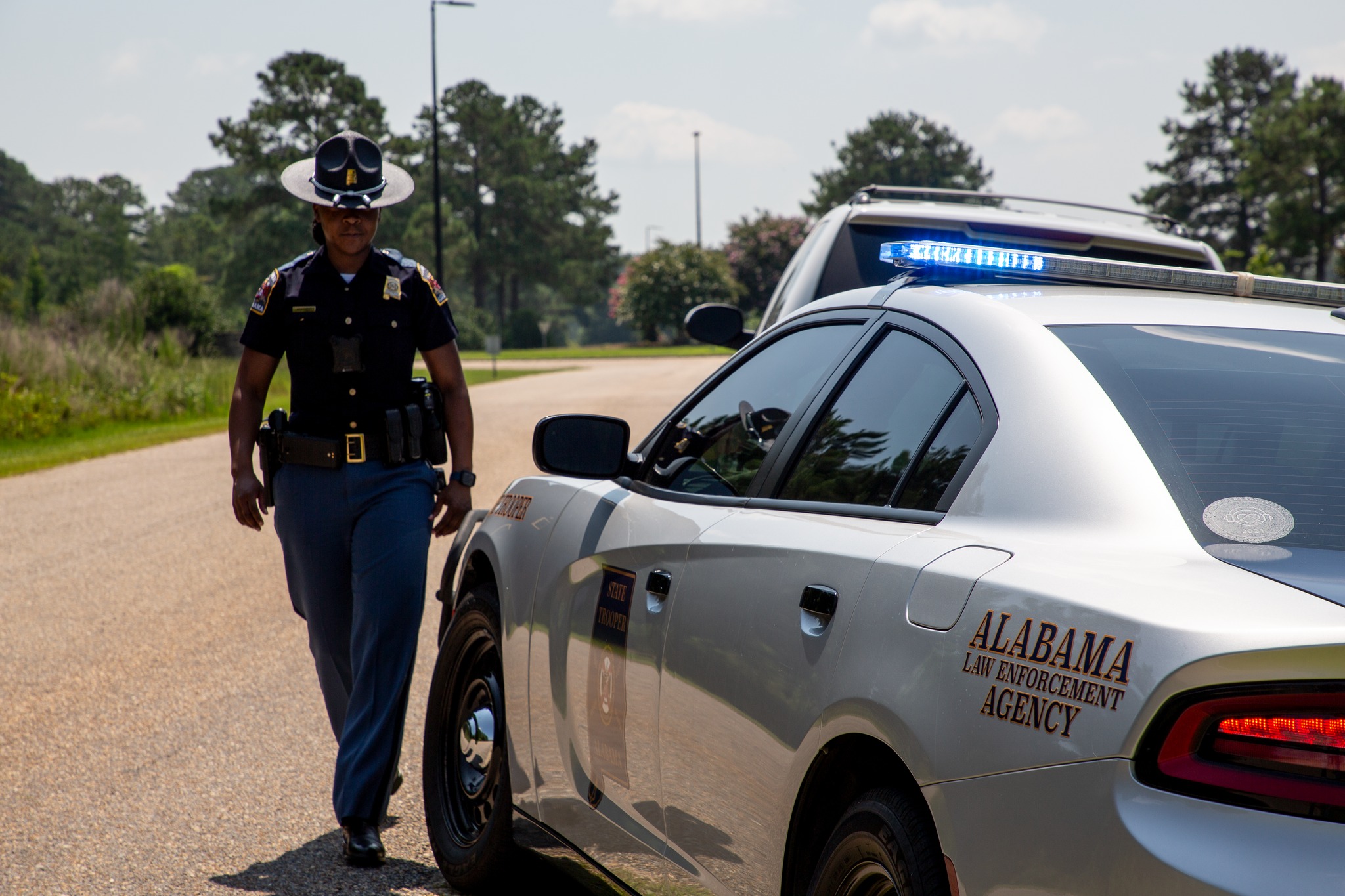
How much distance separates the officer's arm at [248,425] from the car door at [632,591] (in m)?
1.37

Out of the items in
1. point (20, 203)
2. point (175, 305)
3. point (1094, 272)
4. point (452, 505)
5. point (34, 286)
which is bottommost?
point (452, 505)

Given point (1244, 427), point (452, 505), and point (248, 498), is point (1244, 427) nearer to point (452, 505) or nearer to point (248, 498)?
point (452, 505)

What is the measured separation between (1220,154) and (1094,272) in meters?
78.3

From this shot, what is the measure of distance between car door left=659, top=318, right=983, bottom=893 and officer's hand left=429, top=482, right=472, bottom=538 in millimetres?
1872

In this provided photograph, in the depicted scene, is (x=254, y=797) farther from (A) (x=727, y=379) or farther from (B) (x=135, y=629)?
(B) (x=135, y=629)

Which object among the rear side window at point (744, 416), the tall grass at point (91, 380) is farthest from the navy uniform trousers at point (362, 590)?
the tall grass at point (91, 380)

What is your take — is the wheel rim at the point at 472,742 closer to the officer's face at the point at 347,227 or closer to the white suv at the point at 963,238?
the officer's face at the point at 347,227

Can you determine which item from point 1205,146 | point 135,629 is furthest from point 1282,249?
point 135,629

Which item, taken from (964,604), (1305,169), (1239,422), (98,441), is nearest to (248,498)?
(964,604)

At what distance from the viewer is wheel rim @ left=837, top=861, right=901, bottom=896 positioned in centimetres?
206

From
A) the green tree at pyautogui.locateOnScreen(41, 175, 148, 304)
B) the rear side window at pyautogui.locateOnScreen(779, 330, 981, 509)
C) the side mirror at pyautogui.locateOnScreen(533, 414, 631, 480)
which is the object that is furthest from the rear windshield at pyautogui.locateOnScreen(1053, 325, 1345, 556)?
the green tree at pyautogui.locateOnScreen(41, 175, 148, 304)

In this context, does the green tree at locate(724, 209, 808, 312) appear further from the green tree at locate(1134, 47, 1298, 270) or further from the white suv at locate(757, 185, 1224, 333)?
the white suv at locate(757, 185, 1224, 333)

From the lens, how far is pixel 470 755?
404 cm

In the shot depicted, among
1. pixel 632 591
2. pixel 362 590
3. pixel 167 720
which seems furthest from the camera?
pixel 167 720
